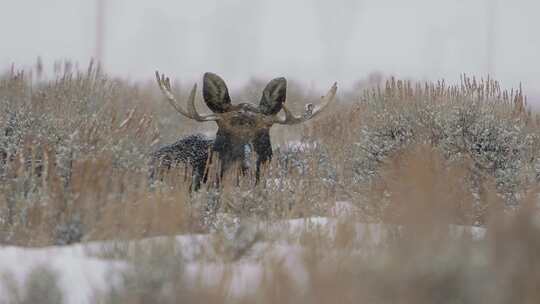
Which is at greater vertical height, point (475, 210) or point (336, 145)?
point (336, 145)

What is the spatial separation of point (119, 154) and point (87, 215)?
1.48m

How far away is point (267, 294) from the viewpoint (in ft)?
11.2

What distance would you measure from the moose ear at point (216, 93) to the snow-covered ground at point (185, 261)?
2.58 m

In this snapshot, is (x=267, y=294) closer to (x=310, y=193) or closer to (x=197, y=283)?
(x=197, y=283)

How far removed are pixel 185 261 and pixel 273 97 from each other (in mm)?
3649

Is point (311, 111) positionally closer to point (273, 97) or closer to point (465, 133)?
point (273, 97)

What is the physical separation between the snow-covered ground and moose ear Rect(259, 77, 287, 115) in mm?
2620

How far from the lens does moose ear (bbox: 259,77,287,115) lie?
8094 millimetres

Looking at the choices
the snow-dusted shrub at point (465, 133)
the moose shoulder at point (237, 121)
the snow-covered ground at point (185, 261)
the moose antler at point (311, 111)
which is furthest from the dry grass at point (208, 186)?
the moose antler at point (311, 111)

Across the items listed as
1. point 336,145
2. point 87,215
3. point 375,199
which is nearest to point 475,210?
point 375,199

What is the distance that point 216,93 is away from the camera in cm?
797

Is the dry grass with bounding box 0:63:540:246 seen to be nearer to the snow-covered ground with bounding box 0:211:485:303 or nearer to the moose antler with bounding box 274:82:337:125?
the snow-covered ground with bounding box 0:211:485:303

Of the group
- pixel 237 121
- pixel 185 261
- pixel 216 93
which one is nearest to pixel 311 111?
pixel 237 121

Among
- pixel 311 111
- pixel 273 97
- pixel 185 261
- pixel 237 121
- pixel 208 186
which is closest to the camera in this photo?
pixel 185 261
